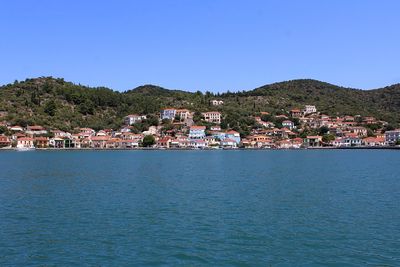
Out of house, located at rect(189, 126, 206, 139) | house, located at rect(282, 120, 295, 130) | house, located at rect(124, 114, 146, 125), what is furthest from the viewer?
house, located at rect(282, 120, 295, 130)

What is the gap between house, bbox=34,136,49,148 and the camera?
101 metres

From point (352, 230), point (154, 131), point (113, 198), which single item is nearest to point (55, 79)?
point (154, 131)

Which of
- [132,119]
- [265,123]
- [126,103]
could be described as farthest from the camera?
[126,103]

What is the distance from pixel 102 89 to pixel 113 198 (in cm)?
12272

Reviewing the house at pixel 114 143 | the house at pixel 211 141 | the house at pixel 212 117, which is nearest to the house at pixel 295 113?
the house at pixel 212 117

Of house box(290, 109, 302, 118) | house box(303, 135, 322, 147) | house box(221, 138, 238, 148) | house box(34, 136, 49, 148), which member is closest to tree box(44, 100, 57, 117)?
house box(34, 136, 49, 148)

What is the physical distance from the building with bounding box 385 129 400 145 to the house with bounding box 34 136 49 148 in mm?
74410

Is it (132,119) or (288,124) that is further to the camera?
(288,124)

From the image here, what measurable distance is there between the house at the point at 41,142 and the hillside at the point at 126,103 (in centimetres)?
735

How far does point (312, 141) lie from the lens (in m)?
110

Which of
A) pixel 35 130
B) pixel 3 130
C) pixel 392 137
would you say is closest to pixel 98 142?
pixel 35 130

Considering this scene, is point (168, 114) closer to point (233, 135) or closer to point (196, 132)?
point (196, 132)

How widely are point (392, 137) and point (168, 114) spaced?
5549 centimetres

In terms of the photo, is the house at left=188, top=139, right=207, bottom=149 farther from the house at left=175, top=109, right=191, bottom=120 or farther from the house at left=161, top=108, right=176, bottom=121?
the house at left=161, top=108, right=176, bottom=121
